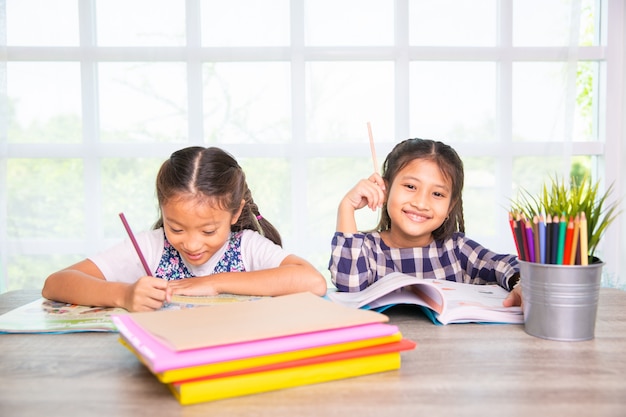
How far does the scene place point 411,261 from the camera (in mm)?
1486

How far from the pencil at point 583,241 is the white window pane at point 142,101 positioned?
7.62 ft

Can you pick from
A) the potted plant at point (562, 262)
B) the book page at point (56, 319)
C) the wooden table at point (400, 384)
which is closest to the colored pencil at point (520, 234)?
the potted plant at point (562, 262)

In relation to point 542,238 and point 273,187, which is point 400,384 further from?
point 273,187

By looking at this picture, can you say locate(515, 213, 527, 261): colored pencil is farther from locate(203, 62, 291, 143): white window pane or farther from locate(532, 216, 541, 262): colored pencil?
locate(203, 62, 291, 143): white window pane

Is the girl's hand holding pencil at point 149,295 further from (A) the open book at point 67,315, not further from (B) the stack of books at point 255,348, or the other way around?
(B) the stack of books at point 255,348

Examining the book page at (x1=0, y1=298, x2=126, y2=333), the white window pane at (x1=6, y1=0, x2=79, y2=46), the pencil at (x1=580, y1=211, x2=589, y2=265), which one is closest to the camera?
the pencil at (x1=580, y1=211, x2=589, y2=265)

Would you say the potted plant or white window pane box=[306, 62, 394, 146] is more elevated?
white window pane box=[306, 62, 394, 146]

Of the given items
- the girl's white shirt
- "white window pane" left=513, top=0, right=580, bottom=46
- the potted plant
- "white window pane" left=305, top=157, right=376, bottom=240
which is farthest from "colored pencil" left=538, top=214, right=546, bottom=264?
"white window pane" left=513, top=0, right=580, bottom=46

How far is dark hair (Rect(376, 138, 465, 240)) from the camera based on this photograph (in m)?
1.51

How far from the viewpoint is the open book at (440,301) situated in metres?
0.91

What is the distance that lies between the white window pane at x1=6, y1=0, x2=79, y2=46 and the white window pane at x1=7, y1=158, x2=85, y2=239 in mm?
580

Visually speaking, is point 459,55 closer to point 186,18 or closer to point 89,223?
point 186,18

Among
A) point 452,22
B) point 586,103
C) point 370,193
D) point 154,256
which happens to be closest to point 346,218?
point 370,193

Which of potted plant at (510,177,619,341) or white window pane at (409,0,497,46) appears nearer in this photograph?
potted plant at (510,177,619,341)
